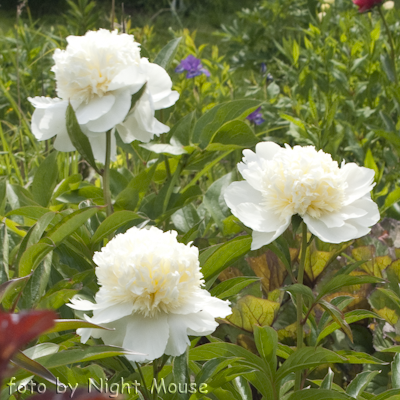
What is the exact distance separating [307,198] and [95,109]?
36cm

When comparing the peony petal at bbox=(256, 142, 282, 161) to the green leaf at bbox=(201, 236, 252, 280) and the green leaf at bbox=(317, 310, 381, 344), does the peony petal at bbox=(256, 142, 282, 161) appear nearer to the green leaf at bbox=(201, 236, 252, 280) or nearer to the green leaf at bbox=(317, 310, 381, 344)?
the green leaf at bbox=(201, 236, 252, 280)

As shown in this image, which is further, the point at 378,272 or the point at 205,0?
the point at 205,0

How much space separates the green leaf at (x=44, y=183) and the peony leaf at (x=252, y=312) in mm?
487

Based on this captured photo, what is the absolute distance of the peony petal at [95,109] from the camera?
0.80 meters

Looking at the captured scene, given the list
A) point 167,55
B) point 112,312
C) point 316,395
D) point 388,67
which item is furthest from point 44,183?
point 388,67

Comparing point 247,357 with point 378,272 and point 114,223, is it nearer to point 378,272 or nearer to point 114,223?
point 114,223

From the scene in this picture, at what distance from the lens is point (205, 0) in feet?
23.2

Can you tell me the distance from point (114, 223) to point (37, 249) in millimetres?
176

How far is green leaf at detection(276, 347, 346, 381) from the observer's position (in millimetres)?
664

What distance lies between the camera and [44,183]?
1.14 meters

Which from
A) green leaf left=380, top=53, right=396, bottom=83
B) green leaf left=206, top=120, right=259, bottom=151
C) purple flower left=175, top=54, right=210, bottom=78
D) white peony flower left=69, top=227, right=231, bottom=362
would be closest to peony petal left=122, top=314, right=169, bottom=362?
white peony flower left=69, top=227, right=231, bottom=362

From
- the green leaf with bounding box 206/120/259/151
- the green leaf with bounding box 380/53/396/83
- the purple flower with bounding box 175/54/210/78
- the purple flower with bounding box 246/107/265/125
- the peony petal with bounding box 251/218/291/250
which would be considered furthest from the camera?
the purple flower with bounding box 175/54/210/78

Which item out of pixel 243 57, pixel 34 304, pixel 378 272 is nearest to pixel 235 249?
pixel 34 304

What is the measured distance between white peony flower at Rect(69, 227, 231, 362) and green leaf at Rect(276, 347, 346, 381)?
0.16 meters
